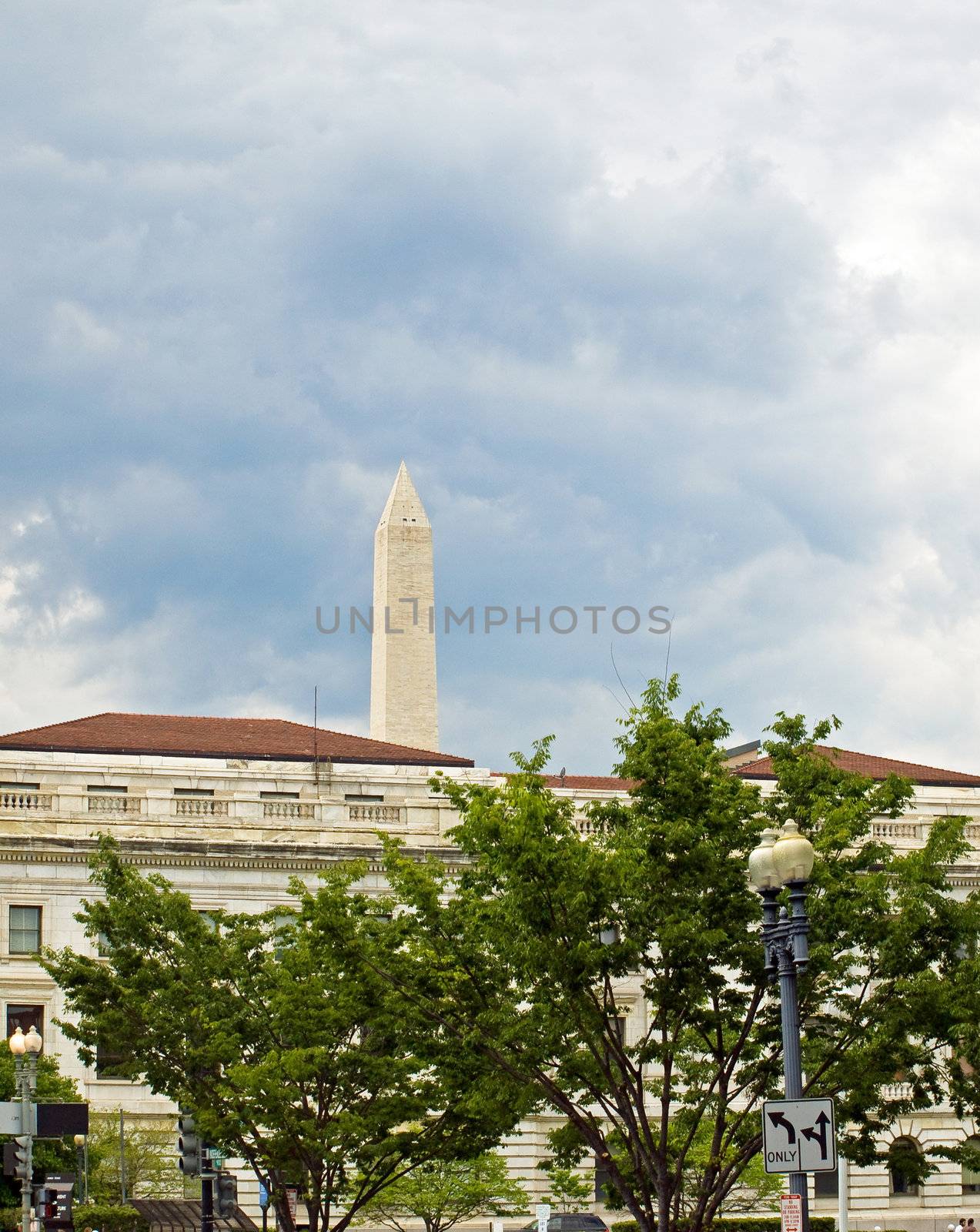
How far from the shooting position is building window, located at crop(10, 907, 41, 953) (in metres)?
59.5

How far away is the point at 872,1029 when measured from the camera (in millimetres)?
34062

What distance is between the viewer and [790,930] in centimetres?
2484

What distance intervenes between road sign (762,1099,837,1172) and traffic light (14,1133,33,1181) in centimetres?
1578

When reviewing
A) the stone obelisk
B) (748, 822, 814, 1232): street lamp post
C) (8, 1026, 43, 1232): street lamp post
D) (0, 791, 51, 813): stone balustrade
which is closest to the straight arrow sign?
(748, 822, 814, 1232): street lamp post

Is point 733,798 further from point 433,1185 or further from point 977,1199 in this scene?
point 977,1199

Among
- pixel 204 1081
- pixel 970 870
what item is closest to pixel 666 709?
pixel 204 1081

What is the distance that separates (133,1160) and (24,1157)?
21.5 m

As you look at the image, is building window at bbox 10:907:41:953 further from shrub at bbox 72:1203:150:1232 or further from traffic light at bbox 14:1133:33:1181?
traffic light at bbox 14:1133:33:1181

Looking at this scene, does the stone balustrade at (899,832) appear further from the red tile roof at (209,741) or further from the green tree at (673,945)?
the green tree at (673,945)

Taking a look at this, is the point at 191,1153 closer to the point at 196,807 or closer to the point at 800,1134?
the point at 800,1134

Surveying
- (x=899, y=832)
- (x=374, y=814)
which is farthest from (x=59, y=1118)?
(x=899, y=832)

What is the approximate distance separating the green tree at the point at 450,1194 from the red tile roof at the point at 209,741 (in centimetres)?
2222

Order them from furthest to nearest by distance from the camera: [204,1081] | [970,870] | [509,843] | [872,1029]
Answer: [970,870], [204,1081], [872,1029], [509,843]

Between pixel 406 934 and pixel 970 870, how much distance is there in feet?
116
